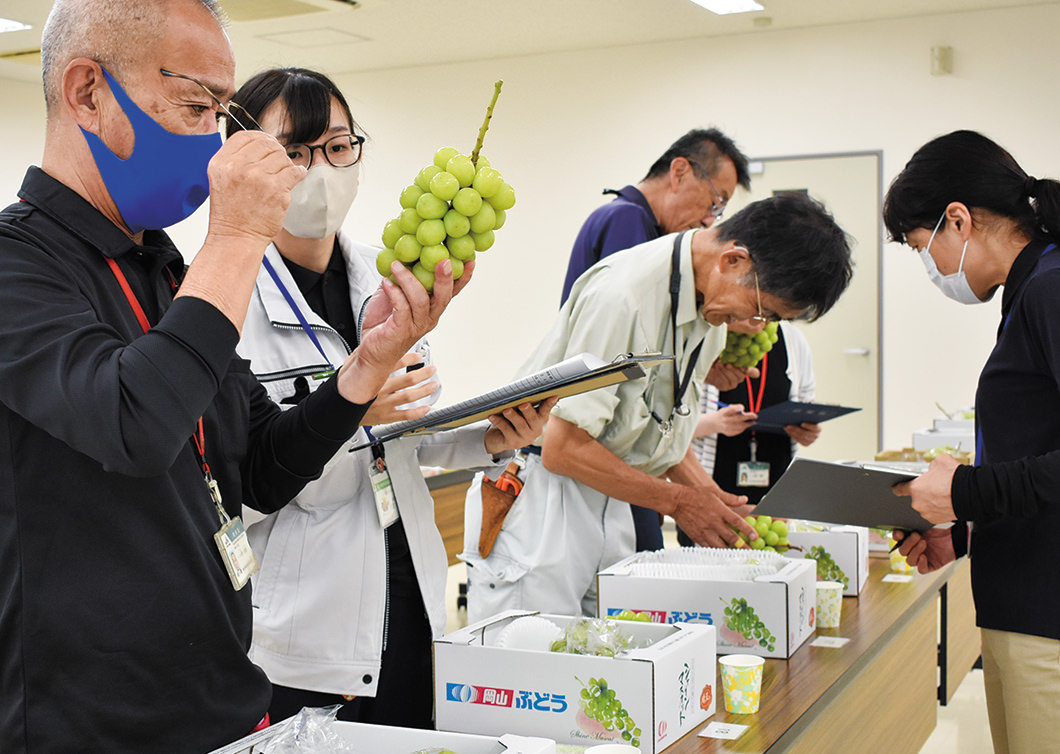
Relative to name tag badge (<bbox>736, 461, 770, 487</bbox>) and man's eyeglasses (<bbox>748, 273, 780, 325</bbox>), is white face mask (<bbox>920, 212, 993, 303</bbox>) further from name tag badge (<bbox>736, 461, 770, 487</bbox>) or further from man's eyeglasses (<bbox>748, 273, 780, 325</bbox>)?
name tag badge (<bbox>736, 461, 770, 487</bbox>)

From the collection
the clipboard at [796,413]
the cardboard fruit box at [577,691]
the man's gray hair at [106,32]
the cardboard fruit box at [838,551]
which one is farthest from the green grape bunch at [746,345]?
the man's gray hair at [106,32]

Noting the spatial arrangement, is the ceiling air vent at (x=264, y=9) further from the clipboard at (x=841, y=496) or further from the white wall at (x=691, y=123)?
the clipboard at (x=841, y=496)

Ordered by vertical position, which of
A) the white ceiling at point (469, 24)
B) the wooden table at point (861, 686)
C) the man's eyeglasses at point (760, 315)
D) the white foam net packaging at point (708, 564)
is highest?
the white ceiling at point (469, 24)

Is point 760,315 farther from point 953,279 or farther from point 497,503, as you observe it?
point 497,503

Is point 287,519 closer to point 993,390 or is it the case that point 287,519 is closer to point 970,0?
point 993,390

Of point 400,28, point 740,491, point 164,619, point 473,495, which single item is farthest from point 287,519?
point 400,28

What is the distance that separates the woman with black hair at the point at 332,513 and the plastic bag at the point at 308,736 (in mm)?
471

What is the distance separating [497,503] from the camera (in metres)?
2.49

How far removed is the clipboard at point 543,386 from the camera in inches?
58.6

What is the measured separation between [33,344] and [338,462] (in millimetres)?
767

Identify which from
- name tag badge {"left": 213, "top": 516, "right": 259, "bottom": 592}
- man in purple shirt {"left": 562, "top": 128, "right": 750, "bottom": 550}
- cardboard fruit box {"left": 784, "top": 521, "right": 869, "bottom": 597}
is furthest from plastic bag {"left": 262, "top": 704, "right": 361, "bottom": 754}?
man in purple shirt {"left": 562, "top": 128, "right": 750, "bottom": 550}

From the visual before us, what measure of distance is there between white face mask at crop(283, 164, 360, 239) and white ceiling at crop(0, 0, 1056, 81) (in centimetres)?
487

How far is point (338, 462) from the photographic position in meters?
1.76

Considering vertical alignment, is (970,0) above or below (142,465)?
above
